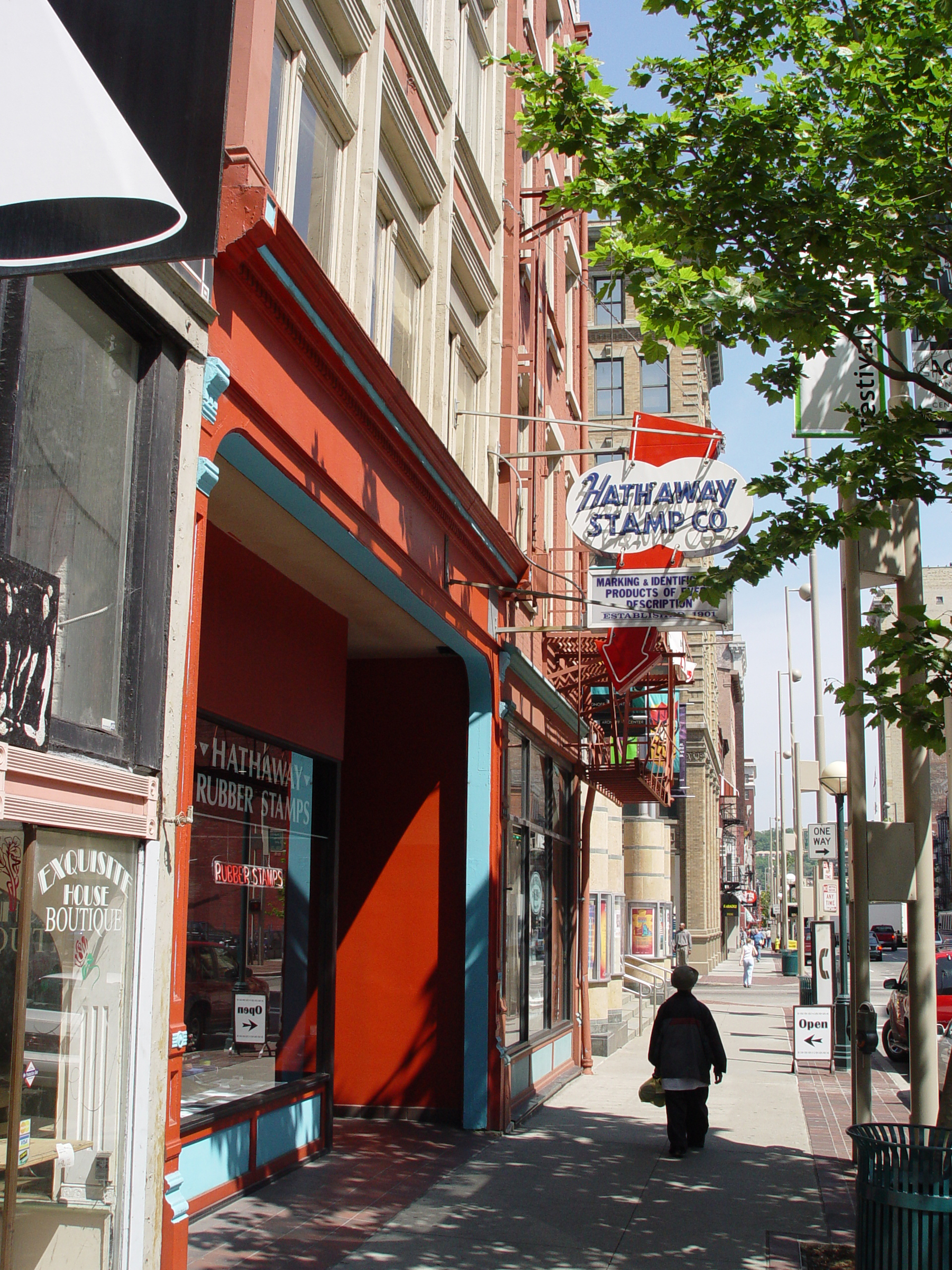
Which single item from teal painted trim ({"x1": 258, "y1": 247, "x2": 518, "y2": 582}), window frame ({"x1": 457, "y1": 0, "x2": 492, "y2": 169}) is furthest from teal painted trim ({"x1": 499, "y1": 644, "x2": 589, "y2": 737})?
window frame ({"x1": 457, "y1": 0, "x2": 492, "y2": 169})

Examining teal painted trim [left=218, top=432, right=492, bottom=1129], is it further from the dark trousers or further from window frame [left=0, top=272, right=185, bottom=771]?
window frame [left=0, top=272, right=185, bottom=771]

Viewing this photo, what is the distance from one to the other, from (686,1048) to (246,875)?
14.7 feet

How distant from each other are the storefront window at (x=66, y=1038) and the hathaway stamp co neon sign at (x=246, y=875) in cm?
350

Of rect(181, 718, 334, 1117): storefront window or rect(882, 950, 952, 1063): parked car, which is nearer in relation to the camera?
rect(181, 718, 334, 1117): storefront window

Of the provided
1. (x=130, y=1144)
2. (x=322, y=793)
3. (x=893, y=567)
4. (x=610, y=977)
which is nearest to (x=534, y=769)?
(x=322, y=793)

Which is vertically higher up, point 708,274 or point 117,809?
point 708,274

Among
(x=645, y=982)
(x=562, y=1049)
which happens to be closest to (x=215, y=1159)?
(x=562, y=1049)

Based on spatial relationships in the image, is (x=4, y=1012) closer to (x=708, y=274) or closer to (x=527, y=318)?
(x=708, y=274)

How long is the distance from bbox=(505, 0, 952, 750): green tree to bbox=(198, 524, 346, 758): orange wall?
11.3 ft

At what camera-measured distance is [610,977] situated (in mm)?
22609

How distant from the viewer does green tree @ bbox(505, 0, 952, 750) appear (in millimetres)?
7684

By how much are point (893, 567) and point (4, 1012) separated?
8043 mm

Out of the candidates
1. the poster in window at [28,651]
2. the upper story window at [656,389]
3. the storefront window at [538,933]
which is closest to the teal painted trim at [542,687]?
the storefront window at [538,933]

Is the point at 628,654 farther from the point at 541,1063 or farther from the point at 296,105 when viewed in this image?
the point at 296,105
